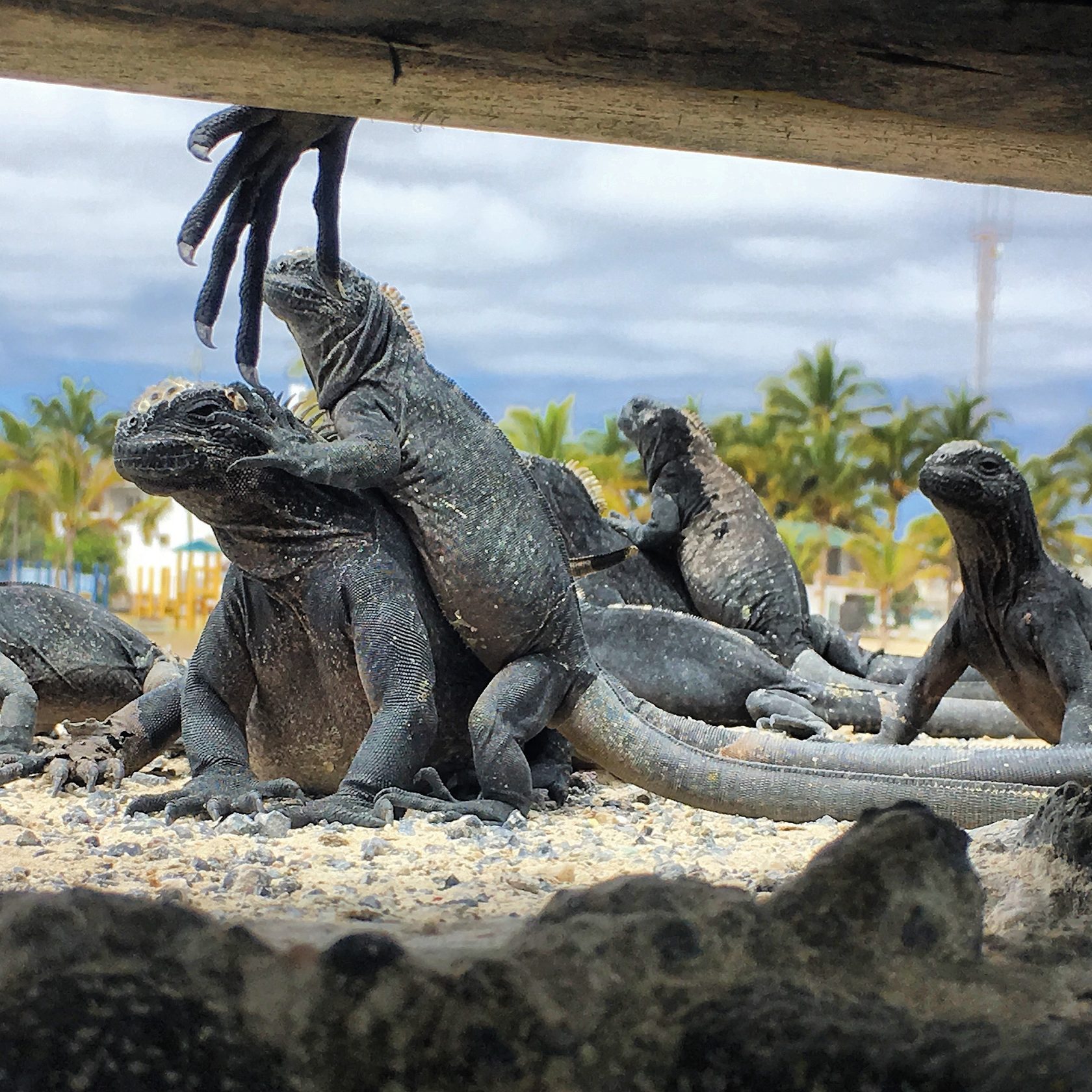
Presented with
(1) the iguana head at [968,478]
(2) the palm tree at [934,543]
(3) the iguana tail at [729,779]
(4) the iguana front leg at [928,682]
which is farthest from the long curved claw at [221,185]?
(2) the palm tree at [934,543]

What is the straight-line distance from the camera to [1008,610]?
5.12 meters

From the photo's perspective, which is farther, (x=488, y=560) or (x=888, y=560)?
(x=888, y=560)

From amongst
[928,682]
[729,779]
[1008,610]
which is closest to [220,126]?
[729,779]

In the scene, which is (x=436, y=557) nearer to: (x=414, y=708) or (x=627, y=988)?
(x=414, y=708)

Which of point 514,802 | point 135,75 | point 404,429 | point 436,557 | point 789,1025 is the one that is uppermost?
point 135,75

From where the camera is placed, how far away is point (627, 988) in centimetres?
155

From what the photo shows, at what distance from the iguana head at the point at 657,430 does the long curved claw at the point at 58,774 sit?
5519 millimetres

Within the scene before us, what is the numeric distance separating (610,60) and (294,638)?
2.88 metres

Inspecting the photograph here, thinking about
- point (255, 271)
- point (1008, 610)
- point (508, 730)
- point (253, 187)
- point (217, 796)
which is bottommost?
point (217, 796)

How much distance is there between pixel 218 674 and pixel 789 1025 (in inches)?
133

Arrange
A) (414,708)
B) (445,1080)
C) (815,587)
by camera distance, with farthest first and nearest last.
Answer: (815,587)
(414,708)
(445,1080)

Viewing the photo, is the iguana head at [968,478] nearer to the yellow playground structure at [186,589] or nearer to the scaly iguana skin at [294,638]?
the scaly iguana skin at [294,638]

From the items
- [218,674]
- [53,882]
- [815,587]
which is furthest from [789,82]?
[815,587]

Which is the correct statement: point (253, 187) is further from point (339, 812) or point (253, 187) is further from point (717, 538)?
point (717, 538)
